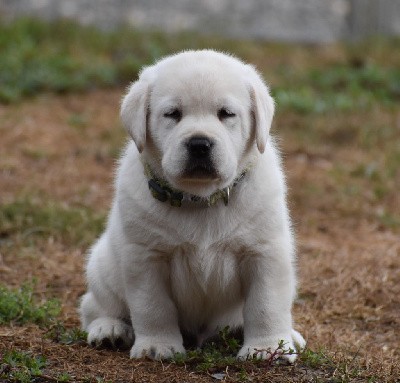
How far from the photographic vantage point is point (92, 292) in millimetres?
5094

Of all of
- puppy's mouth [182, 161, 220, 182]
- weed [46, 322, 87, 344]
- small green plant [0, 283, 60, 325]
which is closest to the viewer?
puppy's mouth [182, 161, 220, 182]

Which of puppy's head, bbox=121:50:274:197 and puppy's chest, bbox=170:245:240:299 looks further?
puppy's chest, bbox=170:245:240:299

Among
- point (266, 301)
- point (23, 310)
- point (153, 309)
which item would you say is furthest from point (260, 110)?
point (23, 310)

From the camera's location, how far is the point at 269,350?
4406 mm

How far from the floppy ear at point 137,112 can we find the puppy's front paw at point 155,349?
3.10ft

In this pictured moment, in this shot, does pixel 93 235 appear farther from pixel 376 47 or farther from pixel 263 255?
pixel 376 47

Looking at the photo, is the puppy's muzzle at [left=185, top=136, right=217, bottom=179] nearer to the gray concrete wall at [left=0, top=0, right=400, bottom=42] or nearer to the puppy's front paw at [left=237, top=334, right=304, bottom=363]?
the puppy's front paw at [left=237, top=334, right=304, bottom=363]

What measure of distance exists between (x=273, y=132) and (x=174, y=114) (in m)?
5.63

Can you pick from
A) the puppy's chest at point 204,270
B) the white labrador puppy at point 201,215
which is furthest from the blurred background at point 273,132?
the puppy's chest at point 204,270

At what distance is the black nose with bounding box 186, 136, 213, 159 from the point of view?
4184 millimetres

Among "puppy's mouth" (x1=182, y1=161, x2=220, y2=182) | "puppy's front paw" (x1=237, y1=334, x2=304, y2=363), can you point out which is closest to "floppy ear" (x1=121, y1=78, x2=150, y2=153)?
"puppy's mouth" (x1=182, y1=161, x2=220, y2=182)

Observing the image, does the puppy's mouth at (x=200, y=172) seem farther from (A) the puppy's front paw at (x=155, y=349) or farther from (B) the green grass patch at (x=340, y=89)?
(B) the green grass patch at (x=340, y=89)

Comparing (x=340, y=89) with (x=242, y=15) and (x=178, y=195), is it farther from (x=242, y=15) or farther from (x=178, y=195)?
(x=178, y=195)

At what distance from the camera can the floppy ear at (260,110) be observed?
4.47 m
